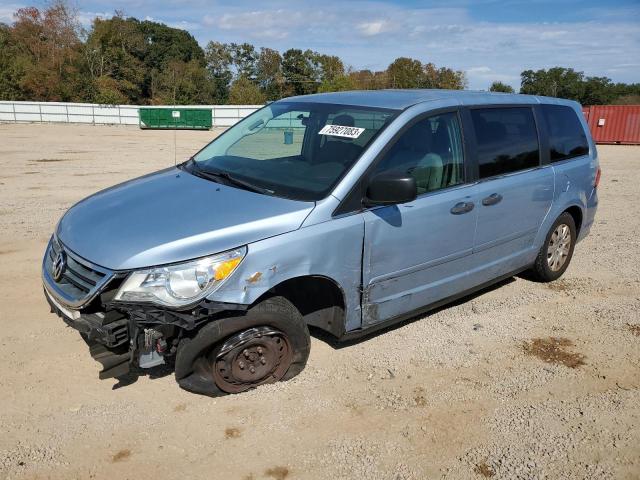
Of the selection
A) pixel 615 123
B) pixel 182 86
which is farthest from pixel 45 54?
pixel 615 123

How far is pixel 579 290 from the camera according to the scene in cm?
535

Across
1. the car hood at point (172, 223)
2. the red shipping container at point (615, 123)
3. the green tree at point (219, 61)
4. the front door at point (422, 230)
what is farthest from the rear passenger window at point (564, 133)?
the green tree at point (219, 61)

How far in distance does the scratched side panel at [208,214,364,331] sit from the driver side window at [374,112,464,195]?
520mm

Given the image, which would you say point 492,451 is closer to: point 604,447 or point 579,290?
point 604,447

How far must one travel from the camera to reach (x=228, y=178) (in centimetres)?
376

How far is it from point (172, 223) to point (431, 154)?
1.90 meters

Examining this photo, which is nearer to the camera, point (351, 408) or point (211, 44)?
point (351, 408)

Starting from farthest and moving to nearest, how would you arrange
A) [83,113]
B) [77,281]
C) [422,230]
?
[83,113]
[422,230]
[77,281]

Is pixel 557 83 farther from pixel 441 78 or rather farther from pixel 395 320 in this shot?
pixel 395 320

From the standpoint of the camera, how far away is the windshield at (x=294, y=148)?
3516 millimetres

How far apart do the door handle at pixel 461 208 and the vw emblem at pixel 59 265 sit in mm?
2623

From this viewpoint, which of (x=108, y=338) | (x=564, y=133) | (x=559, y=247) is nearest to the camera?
(x=108, y=338)

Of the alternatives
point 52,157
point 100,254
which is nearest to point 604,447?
point 100,254

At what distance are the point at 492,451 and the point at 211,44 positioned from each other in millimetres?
100331
